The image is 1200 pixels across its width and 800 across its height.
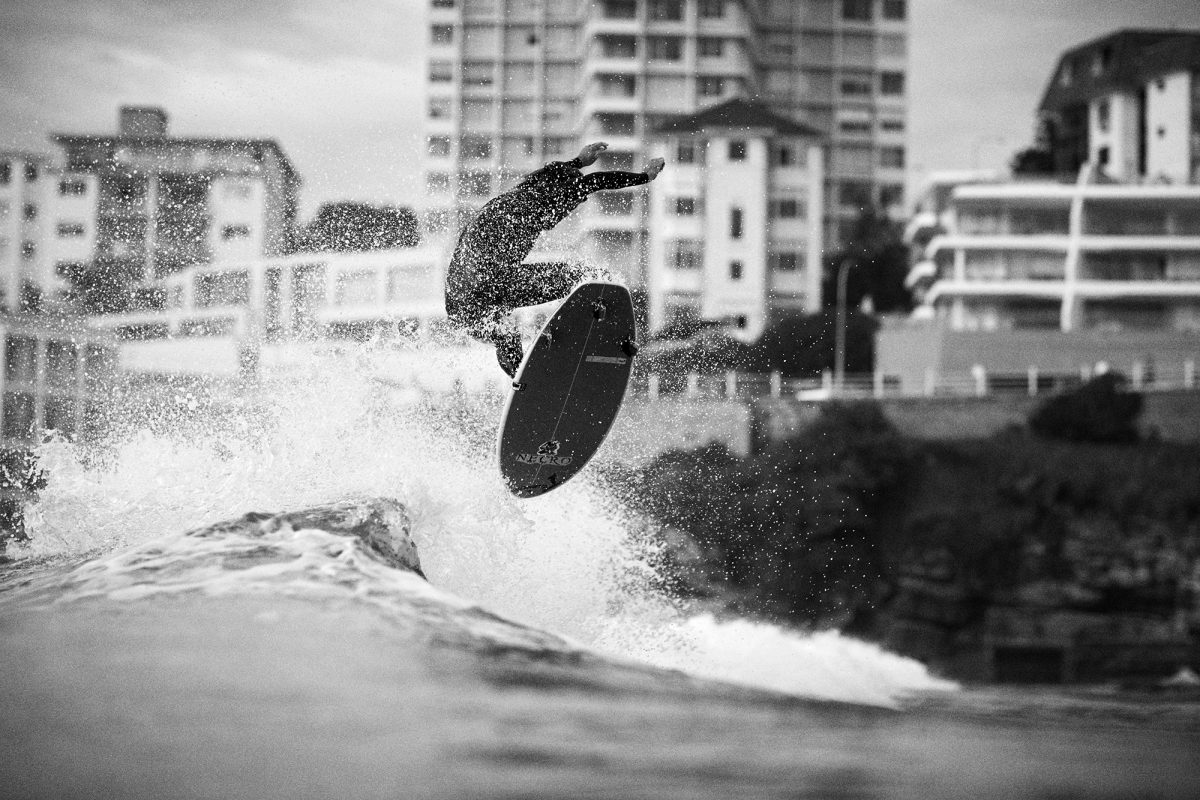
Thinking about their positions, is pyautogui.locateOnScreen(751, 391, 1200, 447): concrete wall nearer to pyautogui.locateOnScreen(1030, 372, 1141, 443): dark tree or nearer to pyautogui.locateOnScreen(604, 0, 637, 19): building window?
pyautogui.locateOnScreen(1030, 372, 1141, 443): dark tree

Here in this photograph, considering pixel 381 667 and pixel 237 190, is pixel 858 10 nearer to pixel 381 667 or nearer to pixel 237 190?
pixel 237 190

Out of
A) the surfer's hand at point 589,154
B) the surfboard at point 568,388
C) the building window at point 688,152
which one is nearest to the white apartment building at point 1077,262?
the building window at point 688,152

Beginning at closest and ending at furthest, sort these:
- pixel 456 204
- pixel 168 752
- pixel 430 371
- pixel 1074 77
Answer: pixel 168 752 < pixel 430 371 < pixel 456 204 < pixel 1074 77

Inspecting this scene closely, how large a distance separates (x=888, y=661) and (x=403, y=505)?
657 inches

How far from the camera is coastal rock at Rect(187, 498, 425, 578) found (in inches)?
346

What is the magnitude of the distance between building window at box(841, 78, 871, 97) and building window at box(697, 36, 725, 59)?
8.52 meters

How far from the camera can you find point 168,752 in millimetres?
7012

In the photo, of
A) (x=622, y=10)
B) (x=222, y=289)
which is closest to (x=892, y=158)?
(x=622, y=10)

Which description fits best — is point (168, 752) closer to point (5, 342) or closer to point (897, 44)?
point (5, 342)

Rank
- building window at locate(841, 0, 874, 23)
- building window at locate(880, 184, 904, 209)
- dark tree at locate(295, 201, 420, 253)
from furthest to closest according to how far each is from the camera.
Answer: building window at locate(880, 184, 904, 209) < building window at locate(841, 0, 874, 23) < dark tree at locate(295, 201, 420, 253)

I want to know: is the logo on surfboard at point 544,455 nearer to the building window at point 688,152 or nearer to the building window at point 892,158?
the building window at point 688,152

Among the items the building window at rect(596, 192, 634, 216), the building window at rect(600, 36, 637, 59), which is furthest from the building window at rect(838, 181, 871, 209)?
the building window at rect(596, 192, 634, 216)

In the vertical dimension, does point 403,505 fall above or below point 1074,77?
below

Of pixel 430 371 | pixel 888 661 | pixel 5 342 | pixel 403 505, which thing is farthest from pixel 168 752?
pixel 5 342
